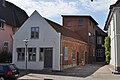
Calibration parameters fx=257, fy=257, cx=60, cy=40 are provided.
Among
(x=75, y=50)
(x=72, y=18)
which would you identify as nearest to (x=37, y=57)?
(x=75, y=50)

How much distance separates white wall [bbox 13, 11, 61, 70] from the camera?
95.7 ft

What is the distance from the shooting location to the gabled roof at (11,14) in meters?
39.9

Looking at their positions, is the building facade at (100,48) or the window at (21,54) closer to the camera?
the window at (21,54)

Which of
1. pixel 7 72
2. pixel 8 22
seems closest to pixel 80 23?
pixel 8 22

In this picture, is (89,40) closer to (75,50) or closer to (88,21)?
(88,21)

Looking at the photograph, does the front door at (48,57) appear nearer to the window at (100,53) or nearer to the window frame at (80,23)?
the window frame at (80,23)

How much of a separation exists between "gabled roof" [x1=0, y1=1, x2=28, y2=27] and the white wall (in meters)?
8.28

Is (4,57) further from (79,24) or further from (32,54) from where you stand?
(79,24)

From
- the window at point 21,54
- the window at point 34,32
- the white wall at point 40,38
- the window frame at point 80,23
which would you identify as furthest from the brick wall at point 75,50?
the window at point 21,54

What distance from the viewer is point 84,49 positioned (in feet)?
146

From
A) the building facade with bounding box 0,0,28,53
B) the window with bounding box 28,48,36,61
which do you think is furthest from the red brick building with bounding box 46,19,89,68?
the building facade with bounding box 0,0,28,53

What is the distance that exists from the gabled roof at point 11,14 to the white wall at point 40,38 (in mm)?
8275

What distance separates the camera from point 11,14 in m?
43.3

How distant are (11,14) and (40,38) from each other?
1486 cm
